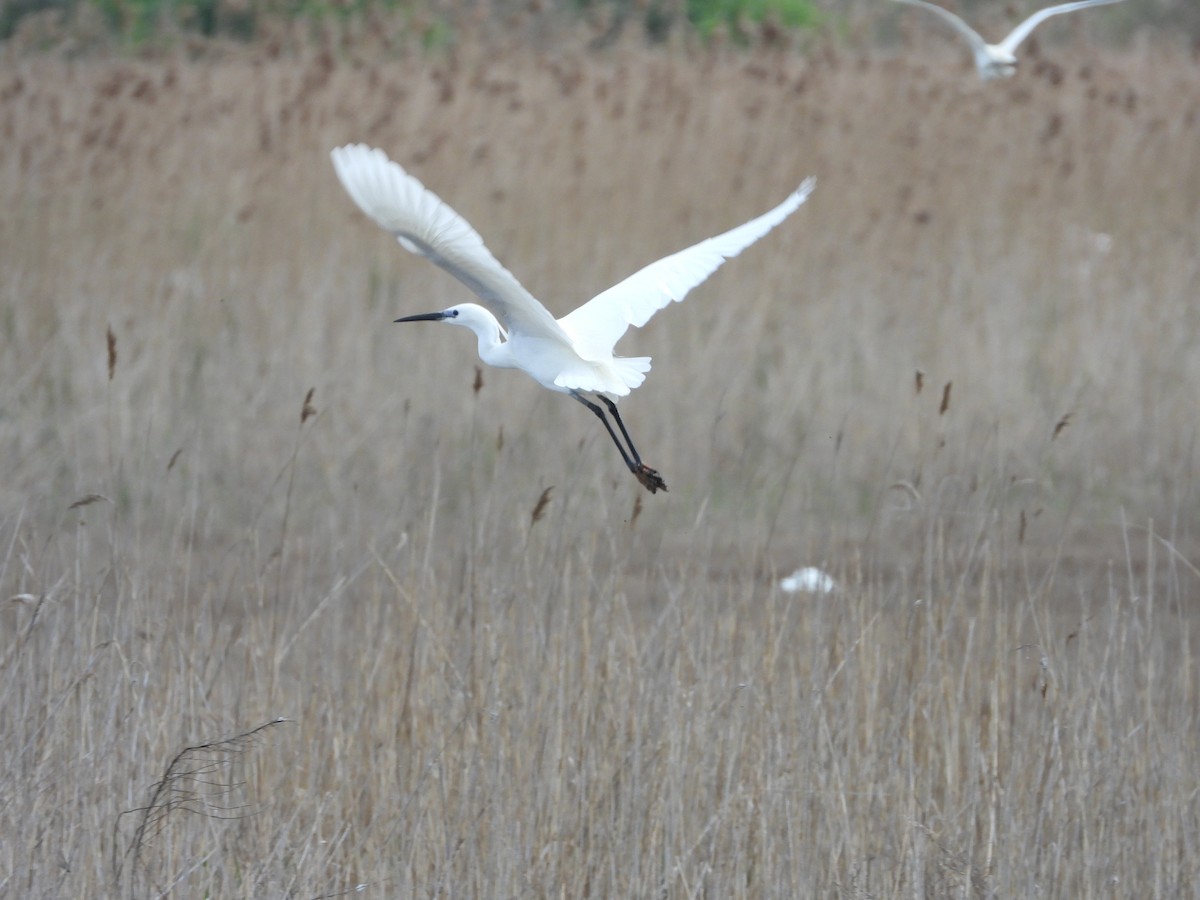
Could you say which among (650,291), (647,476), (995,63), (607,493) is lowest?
(607,493)

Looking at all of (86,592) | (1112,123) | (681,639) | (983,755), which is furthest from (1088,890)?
(1112,123)

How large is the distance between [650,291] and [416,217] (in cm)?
88

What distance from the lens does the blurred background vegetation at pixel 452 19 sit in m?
7.14

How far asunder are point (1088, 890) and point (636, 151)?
483 centimetres

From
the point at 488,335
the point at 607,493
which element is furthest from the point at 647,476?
the point at 607,493

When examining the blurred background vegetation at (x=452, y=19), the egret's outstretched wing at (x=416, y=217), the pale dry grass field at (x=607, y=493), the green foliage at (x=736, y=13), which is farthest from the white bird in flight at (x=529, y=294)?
the green foliage at (x=736, y=13)

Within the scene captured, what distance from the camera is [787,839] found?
2.53m

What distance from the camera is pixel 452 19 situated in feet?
30.6

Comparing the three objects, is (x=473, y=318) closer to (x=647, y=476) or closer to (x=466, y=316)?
(x=466, y=316)

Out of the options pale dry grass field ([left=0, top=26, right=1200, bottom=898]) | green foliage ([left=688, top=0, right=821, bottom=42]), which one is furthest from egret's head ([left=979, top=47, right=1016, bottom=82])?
green foliage ([left=688, top=0, right=821, bottom=42])

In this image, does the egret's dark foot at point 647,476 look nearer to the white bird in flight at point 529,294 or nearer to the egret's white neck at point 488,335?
the white bird in flight at point 529,294

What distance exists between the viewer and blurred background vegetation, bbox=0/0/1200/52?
714 cm

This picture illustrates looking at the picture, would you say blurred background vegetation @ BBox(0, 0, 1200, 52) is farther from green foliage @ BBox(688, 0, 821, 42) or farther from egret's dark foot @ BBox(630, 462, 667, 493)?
egret's dark foot @ BBox(630, 462, 667, 493)

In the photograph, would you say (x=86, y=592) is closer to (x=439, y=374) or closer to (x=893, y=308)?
(x=439, y=374)
